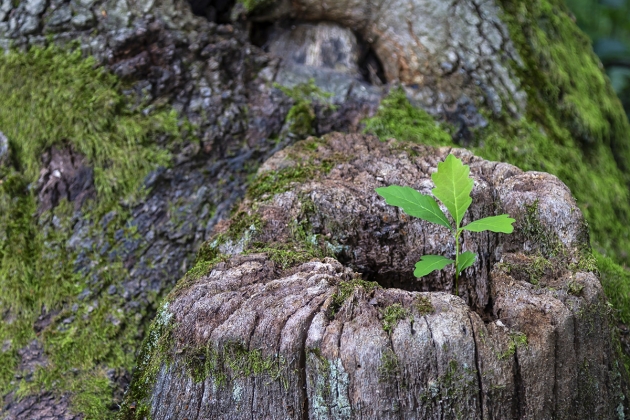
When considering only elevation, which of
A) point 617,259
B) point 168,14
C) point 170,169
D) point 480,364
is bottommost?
point 617,259

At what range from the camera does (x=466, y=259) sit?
1.69 meters

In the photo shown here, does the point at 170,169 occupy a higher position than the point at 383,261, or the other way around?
the point at 383,261

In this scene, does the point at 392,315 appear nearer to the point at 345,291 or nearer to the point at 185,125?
the point at 345,291

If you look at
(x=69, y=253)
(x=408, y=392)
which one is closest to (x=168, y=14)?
(x=69, y=253)

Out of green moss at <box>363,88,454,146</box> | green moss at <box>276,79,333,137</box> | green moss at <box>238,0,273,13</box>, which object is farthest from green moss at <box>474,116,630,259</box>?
green moss at <box>238,0,273,13</box>

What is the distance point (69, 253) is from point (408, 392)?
1774 mm

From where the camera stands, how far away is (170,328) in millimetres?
1577

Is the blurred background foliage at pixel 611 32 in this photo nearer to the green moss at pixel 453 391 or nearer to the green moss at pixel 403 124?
the green moss at pixel 403 124

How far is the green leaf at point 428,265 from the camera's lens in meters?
1.57

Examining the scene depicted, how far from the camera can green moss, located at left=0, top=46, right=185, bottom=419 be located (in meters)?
2.21

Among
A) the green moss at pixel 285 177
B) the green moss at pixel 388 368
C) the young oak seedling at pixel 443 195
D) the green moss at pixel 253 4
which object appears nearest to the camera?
the green moss at pixel 388 368

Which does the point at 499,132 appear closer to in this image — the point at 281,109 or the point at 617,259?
the point at 617,259

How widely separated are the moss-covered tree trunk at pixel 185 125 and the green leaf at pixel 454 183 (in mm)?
433

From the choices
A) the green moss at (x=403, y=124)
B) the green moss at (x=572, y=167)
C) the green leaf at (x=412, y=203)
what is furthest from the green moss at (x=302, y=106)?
the green leaf at (x=412, y=203)
